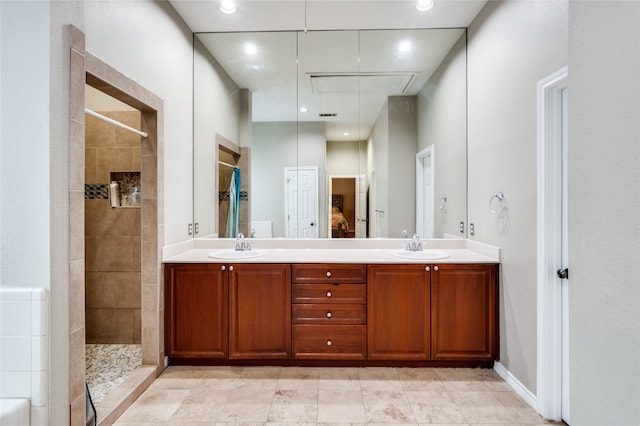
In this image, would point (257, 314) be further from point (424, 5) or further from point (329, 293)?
point (424, 5)

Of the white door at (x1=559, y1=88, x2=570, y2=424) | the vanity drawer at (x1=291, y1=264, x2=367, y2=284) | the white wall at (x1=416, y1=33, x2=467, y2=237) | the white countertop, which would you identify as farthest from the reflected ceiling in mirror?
the white door at (x1=559, y1=88, x2=570, y2=424)

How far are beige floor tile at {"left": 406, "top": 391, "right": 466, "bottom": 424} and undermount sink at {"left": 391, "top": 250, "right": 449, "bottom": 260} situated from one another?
3.11ft

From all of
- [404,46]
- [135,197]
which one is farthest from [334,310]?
[404,46]

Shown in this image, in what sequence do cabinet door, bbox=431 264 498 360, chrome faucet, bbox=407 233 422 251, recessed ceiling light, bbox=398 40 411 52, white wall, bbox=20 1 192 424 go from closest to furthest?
white wall, bbox=20 1 192 424 → cabinet door, bbox=431 264 498 360 → chrome faucet, bbox=407 233 422 251 → recessed ceiling light, bbox=398 40 411 52

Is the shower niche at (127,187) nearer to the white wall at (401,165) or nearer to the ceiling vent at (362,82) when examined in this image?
the ceiling vent at (362,82)

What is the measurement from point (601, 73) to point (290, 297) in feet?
7.51

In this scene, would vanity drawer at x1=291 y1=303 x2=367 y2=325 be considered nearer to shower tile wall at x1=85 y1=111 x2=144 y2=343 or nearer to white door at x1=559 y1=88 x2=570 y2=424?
white door at x1=559 y1=88 x2=570 y2=424

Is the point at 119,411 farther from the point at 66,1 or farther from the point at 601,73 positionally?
the point at 601,73

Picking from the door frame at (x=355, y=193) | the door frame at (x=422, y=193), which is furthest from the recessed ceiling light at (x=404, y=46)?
the door frame at (x=355, y=193)

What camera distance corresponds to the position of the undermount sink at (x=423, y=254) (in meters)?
2.67

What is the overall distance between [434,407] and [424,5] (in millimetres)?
2982

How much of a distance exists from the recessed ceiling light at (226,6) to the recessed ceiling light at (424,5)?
1.50 meters

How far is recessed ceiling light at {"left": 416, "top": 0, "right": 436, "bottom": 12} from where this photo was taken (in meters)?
2.66

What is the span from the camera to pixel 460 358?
101 inches
